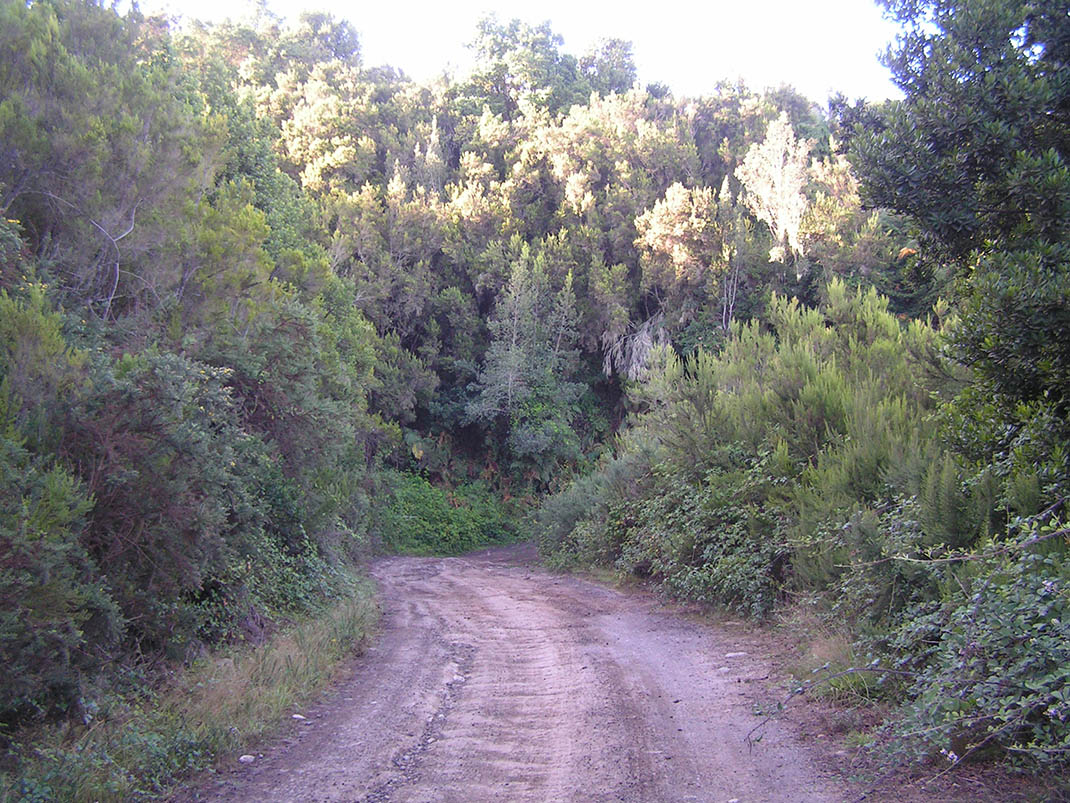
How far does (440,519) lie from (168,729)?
2584 cm

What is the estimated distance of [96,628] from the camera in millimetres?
6652

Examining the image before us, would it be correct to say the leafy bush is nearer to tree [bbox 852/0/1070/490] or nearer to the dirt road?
the dirt road

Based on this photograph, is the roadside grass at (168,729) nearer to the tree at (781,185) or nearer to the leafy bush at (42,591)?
the leafy bush at (42,591)

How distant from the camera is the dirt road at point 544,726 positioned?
5188 mm

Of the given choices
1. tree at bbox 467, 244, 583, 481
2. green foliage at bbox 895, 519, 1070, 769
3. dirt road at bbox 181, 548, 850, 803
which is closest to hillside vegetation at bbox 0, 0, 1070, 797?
green foliage at bbox 895, 519, 1070, 769

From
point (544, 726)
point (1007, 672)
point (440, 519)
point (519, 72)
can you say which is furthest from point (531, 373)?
point (1007, 672)

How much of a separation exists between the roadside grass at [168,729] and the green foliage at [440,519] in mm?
20588

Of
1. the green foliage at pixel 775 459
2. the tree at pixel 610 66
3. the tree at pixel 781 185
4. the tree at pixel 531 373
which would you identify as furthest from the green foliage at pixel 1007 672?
the tree at pixel 610 66

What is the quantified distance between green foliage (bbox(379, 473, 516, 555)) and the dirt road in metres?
19.1

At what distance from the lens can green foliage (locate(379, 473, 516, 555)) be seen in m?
30.2

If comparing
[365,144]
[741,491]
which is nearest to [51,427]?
[741,491]

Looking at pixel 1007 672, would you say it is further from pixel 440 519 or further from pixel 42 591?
pixel 440 519

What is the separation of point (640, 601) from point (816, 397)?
4.38 metres

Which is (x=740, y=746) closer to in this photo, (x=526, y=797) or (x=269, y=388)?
(x=526, y=797)
